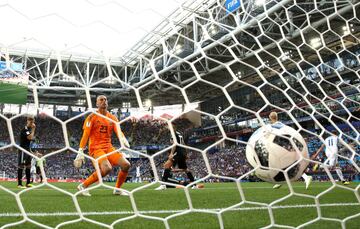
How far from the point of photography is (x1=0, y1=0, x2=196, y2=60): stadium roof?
1.80 m

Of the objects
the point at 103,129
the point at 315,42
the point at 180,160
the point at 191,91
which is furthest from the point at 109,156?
→ the point at 180,160

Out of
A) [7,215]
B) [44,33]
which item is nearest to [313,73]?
[44,33]

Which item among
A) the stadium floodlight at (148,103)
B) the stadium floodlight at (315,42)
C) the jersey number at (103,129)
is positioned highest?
the stadium floodlight at (315,42)

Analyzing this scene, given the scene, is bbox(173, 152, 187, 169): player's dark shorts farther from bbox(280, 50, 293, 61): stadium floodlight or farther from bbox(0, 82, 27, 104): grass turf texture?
bbox(0, 82, 27, 104): grass turf texture

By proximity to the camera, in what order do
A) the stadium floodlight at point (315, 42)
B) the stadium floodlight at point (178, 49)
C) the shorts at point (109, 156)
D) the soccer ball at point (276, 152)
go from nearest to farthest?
the stadium floodlight at point (178, 49) < the soccer ball at point (276, 152) < the stadium floodlight at point (315, 42) < the shorts at point (109, 156)

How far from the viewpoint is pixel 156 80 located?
2.10m

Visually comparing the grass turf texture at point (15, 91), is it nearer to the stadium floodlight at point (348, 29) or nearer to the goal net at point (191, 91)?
the goal net at point (191, 91)

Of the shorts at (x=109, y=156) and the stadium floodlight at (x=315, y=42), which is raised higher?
the stadium floodlight at (x=315, y=42)

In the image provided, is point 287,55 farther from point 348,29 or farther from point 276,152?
point 276,152

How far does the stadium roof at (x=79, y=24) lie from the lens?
5.90 feet

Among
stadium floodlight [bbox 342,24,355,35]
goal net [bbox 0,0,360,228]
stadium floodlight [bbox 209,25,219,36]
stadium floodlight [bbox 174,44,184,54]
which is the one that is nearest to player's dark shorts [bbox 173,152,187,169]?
goal net [bbox 0,0,360,228]

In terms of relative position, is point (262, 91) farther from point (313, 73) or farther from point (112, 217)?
point (112, 217)

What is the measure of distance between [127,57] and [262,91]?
1049mm

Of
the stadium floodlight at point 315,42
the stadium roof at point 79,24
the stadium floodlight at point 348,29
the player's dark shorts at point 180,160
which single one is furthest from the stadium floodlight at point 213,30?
the player's dark shorts at point 180,160
